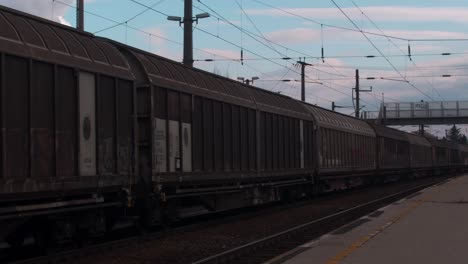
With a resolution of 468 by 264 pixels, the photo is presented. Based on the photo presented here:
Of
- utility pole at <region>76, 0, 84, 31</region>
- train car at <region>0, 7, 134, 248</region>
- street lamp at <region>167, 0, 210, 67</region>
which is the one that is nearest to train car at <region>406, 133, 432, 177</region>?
street lamp at <region>167, 0, 210, 67</region>

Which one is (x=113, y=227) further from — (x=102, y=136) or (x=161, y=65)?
(x=161, y=65)

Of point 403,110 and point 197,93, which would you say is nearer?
point 197,93

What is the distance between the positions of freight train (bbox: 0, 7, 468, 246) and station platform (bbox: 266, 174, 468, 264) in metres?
3.35

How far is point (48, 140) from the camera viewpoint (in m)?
9.04

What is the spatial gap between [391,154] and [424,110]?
44.4 metres

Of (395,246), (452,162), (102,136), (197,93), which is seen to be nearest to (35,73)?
(102,136)

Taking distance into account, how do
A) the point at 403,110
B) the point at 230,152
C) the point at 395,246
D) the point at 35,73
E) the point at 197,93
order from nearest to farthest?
the point at 35,73 → the point at 395,246 → the point at 197,93 → the point at 230,152 → the point at 403,110

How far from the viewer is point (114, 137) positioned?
427 inches

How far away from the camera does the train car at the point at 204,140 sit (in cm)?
1219

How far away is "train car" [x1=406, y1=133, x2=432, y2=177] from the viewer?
49731 millimetres

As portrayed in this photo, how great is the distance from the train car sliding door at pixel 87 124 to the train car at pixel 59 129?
0.05 feet

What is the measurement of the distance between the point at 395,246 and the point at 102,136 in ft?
18.3

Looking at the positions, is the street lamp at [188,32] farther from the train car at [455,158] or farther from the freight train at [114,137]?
the train car at [455,158]

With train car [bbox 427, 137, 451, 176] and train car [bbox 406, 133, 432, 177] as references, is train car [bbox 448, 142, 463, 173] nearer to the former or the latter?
train car [bbox 427, 137, 451, 176]
